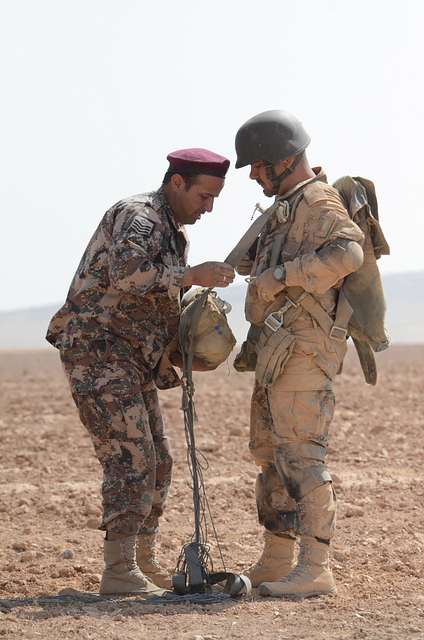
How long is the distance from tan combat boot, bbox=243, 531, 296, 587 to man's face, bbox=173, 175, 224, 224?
175 cm

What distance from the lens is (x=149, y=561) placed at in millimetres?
7234

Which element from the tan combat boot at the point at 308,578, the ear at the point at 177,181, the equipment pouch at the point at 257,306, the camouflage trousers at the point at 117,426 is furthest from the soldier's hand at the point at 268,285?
the tan combat boot at the point at 308,578

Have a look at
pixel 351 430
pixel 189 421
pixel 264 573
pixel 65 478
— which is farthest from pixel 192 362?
pixel 351 430

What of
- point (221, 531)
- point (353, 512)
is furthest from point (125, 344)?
point (353, 512)

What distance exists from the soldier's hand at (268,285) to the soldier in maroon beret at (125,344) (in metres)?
0.44

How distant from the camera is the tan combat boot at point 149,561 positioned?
722 centimetres

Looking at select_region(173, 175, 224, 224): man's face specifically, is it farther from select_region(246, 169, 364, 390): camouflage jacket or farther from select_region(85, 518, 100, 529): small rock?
select_region(85, 518, 100, 529): small rock

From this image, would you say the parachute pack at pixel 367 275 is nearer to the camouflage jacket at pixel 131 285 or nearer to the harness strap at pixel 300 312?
the harness strap at pixel 300 312

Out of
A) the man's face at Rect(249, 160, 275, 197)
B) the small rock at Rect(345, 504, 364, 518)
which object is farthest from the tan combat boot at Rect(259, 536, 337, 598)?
the small rock at Rect(345, 504, 364, 518)

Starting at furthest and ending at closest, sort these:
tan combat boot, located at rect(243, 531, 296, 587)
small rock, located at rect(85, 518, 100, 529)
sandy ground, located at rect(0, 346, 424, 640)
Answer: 1. small rock, located at rect(85, 518, 100, 529)
2. tan combat boot, located at rect(243, 531, 296, 587)
3. sandy ground, located at rect(0, 346, 424, 640)

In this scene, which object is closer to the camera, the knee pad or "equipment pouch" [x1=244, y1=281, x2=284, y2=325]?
the knee pad

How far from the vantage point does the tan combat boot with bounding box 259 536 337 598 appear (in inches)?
259

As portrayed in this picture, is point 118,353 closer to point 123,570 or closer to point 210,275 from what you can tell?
point 210,275

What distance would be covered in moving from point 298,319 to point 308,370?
263 mm
